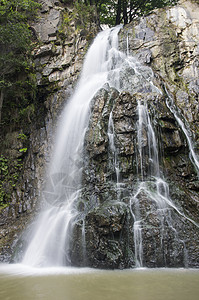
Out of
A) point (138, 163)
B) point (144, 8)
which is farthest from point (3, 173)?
point (144, 8)

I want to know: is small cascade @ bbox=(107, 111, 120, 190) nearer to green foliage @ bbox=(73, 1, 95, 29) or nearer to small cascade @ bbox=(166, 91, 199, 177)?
small cascade @ bbox=(166, 91, 199, 177)

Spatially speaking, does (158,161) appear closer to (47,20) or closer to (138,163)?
(138,163)

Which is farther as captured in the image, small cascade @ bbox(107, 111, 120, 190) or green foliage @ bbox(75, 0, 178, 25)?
green foliage @ bbox(75, 0, 178, 25)

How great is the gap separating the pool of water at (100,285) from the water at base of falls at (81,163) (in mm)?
977

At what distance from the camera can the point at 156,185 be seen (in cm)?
636

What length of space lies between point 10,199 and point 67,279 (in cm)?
554

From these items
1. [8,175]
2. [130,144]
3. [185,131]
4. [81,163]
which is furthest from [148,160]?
[8,175]

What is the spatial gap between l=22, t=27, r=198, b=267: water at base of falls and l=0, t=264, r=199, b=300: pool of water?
0.98 meters

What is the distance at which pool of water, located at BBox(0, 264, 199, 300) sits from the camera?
2.97 meters

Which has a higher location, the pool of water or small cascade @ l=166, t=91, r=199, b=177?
small cascade @ l=166, t=91, r=199, b=177

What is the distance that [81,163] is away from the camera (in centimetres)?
762

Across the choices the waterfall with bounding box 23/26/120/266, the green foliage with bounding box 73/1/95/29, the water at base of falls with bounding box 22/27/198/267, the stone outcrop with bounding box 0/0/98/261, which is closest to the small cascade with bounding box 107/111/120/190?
the water at base of falls with bounding box 22/27/198/267

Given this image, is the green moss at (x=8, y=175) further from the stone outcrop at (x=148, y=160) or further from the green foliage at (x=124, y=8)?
the green foliage at (x=124, y=8)

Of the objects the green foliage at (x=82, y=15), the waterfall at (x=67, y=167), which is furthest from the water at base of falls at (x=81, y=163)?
the green foliage at (x=82, y=15)
